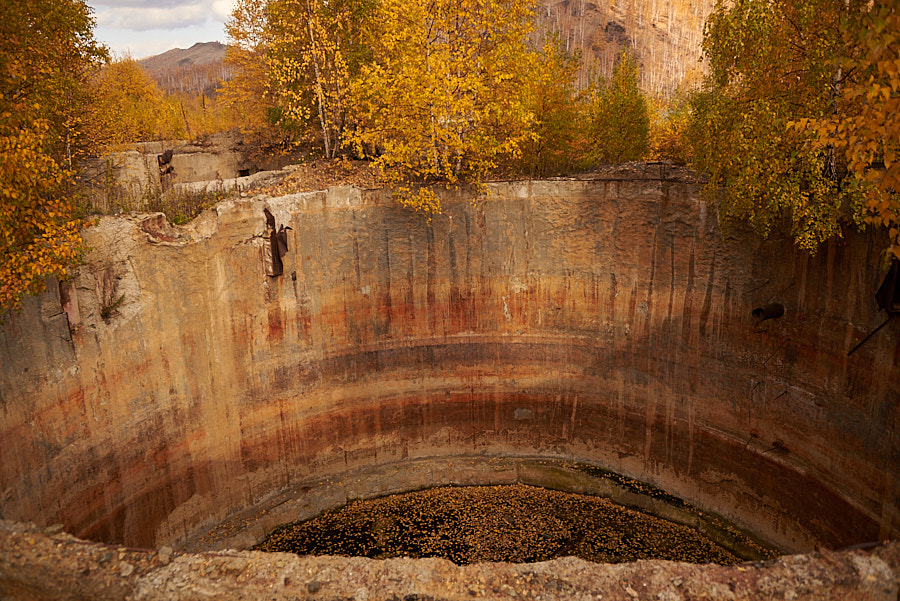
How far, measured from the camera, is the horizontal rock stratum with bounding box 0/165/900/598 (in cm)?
1113

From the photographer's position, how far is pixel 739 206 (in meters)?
11.6

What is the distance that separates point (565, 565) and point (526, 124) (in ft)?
36.3

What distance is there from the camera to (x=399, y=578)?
22.3ft

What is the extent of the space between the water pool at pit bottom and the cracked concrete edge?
6.12 meters

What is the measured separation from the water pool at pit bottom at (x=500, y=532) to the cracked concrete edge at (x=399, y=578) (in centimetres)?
612

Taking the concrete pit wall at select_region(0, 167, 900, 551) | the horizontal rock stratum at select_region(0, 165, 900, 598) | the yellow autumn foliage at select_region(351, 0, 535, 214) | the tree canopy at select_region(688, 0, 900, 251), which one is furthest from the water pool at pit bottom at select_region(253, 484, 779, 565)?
the yellow autumn foliage at select_region(351, 0, 535, 214)

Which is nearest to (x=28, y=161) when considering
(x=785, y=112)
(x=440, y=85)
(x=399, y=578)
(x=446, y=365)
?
(x=399, y=578)

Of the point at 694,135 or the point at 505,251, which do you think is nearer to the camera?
the point at 694,135

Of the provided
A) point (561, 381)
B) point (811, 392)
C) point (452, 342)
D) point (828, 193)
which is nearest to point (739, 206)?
point (828, 193)

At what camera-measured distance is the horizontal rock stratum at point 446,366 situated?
11.1 metres

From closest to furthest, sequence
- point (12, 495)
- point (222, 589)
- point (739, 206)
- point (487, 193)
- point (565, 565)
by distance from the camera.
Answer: point (222, 589), point (565, 565), point (12, 495), point (739, 206), point (487, 193)

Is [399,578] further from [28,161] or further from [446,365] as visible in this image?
[446,365]

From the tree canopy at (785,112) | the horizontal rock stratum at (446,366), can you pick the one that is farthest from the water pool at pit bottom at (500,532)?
the tree canopy at (785,112)

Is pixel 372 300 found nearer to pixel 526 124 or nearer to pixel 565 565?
pixel 526 124
